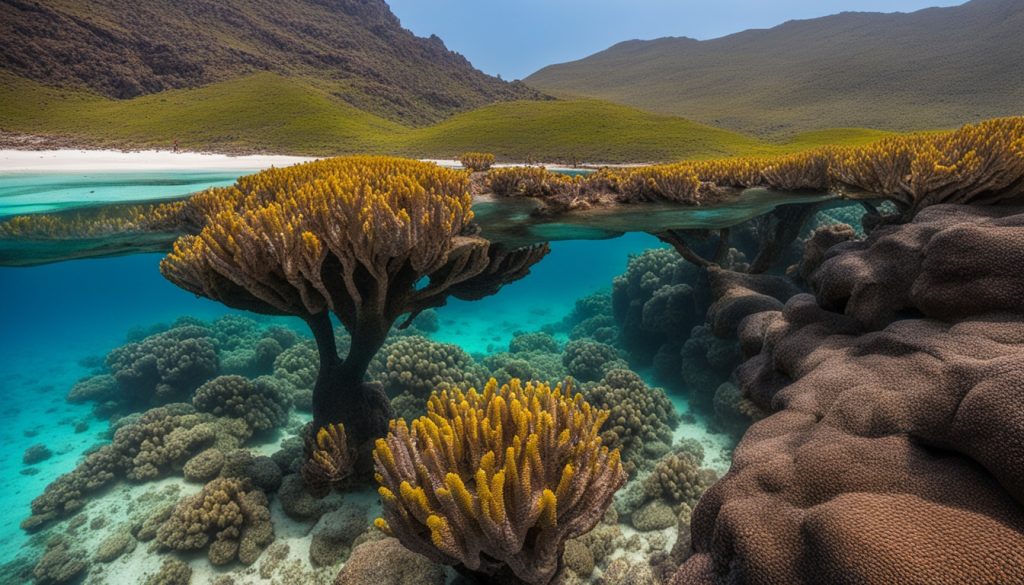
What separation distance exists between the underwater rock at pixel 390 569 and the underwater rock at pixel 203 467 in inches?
222

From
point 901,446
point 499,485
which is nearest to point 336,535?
point 499,485

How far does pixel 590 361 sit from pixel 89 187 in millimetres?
16431

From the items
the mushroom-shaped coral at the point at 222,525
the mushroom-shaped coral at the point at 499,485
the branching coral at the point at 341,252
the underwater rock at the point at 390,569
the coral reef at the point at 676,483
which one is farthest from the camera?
the coral reef at the point at 676,483

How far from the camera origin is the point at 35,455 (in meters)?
10.7

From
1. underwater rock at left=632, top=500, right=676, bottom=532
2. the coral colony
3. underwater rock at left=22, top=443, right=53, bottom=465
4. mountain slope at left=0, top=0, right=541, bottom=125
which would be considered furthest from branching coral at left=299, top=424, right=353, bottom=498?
mountain slope at left=0, top=0, right=541, bottom=125

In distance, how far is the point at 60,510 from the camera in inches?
317

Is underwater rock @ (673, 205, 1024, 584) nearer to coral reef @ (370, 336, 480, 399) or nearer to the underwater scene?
the underwater scene

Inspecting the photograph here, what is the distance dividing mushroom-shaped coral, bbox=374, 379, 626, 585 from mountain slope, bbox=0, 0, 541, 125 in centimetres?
3748

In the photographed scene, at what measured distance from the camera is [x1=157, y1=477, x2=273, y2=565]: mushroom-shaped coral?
5828 mm

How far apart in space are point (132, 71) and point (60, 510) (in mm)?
39864

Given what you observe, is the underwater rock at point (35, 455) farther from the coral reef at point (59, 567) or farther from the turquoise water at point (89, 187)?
the turquoise water at point (89, 187)

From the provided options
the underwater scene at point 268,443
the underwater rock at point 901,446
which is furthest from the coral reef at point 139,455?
the underwater rock at point 901,446

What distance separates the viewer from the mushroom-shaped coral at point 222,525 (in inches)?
229

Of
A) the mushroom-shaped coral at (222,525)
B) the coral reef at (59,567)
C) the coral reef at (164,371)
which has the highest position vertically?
the mushroom-shaped coral at (222,525)
